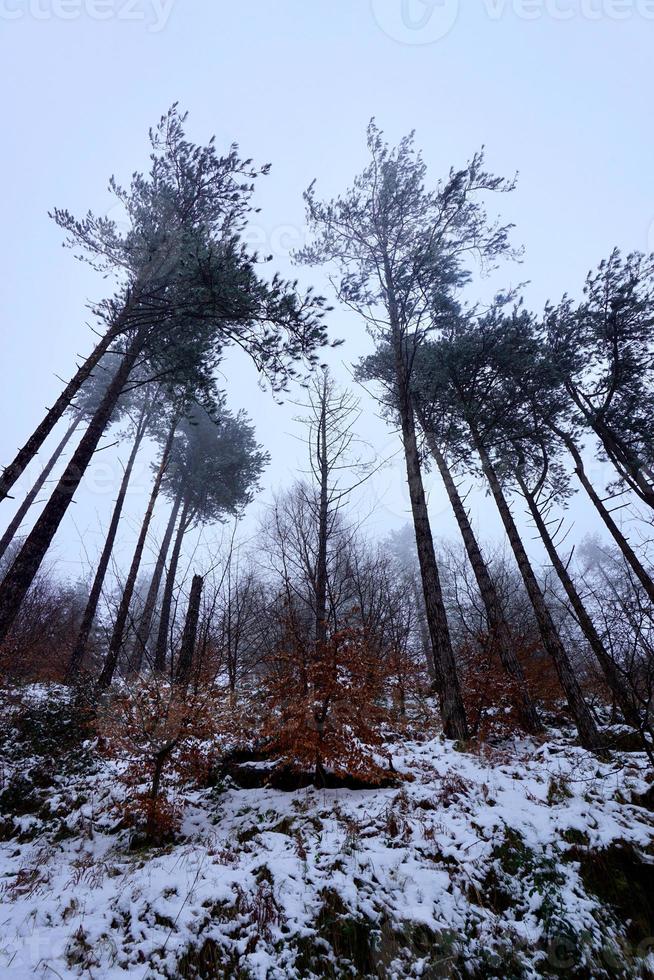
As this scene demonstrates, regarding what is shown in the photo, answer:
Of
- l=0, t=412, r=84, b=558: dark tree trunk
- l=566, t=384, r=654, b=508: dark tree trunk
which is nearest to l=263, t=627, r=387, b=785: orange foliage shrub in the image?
l=566, t=384, r=654, b=508: dark tree trunk

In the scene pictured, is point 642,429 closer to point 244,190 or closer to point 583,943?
point 583,943

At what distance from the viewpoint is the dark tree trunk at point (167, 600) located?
9.69m

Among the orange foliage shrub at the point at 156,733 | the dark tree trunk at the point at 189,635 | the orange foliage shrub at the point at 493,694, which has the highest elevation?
the dark tree trunk at the point at 189,635

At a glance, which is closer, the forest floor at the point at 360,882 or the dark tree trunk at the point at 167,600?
the forest floor at the point at 360,882

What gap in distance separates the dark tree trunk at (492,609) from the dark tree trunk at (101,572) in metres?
11.4

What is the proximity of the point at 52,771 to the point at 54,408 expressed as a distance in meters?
6.72

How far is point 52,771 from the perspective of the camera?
6980mm

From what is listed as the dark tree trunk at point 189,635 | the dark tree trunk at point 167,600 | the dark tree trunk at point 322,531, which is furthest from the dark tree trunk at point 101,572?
the dark tree trunk at point 322,531

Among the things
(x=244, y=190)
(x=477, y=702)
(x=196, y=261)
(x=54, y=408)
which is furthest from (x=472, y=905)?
(x=244, y=190)

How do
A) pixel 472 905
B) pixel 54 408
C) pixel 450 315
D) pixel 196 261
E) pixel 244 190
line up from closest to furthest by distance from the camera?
pixel 472 905, pixel 54 408, pixel 196 261, pixel 244 190, pixel 450 315

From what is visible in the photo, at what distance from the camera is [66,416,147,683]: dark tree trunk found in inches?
474

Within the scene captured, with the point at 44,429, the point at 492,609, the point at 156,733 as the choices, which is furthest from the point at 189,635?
the point at 492,609

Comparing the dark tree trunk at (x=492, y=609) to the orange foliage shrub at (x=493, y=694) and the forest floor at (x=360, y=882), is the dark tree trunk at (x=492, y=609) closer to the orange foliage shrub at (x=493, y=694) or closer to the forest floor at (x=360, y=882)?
the orange foliage shrub at (x=493, y=694)

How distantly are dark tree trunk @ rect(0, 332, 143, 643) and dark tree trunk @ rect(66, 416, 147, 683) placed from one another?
16.8 ft
